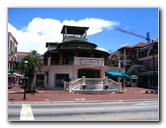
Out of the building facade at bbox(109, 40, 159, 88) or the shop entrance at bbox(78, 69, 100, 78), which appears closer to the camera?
the shop entrance at bbox(78, 69, 100, 78)

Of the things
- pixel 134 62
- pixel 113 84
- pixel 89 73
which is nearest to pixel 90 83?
pixel 113 84

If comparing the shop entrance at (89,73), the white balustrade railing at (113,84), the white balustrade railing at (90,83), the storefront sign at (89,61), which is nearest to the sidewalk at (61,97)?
the white balustrade railing at (90,83)

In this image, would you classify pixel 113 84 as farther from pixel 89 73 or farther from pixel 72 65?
pixel 72 65

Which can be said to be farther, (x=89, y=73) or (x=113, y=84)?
(x=89, y=73)

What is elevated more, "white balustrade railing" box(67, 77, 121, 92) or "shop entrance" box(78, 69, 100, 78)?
"shop entrance" box(78, 69, 100, 78)

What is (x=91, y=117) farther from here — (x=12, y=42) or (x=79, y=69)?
(x=79, y=69)

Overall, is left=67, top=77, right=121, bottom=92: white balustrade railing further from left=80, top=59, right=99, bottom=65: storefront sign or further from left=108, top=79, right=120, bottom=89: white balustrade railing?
left=80, top=59, right=99, bottom=65: storefront sign

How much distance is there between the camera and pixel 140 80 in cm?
2209

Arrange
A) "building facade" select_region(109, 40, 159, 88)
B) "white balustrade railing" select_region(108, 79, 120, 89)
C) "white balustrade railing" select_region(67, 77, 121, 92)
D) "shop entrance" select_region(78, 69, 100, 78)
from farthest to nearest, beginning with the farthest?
"building facade" select_region(109, 40, 159, 88) → "shop entrance" select_region(78, 69, 100, 78) → "white balustrade railing" select_region(108, 79, 120, 89) → "white balustrade railing" select_region(67, 77, 121, 92)

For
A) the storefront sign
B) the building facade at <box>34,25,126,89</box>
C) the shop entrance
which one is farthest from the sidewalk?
the shop entrance

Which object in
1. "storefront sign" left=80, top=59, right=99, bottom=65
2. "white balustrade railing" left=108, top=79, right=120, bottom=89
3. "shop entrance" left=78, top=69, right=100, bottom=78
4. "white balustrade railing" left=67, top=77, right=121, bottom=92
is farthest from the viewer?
"shop entrance" left=78, top=69, right=100, bottom=78

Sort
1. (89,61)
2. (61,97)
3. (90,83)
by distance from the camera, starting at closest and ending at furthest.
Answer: (61,97)
(90,83)
(89,61)
